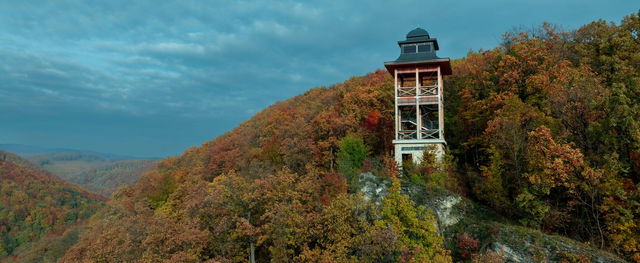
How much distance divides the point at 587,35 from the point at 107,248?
150ft

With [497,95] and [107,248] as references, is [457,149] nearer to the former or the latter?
[497,95]

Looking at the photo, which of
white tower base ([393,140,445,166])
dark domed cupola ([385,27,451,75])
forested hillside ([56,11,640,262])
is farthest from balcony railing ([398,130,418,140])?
dark domed cupola ([385,27,451,75])

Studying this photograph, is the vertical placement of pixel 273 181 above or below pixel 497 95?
below

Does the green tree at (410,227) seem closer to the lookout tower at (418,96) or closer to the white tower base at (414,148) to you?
the white tower base at (414,148)

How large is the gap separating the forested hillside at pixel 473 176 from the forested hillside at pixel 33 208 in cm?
7782

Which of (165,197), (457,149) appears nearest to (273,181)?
(457,149)

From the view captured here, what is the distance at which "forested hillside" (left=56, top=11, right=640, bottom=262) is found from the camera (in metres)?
22.3

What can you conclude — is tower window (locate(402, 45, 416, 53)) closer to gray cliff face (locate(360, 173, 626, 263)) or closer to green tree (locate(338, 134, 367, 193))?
green tree (locate(338, 134, 367, 193))

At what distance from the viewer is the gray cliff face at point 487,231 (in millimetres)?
20750

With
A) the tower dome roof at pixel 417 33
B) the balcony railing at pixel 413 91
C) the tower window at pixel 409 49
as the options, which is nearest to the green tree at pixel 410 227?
the balcony railing at pixel 413 91

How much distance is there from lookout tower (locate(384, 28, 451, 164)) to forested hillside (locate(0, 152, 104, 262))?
88.4 m

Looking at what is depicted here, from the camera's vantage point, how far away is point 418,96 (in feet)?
106

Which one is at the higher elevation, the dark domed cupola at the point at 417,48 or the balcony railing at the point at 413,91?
the dark domed cupola at the point at 417,48

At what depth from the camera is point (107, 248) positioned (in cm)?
3531
